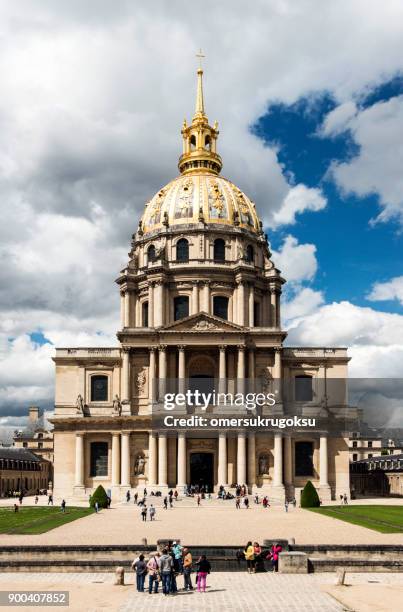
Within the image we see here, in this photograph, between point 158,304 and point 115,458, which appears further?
point 158,304

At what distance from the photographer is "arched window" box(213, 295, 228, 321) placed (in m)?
91.8

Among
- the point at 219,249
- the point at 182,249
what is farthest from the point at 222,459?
the point at 182,249

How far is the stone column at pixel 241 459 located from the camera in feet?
251

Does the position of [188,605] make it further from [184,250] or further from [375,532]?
[184,250]

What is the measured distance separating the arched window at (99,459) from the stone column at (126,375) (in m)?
5.89

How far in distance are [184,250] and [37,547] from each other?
220ft

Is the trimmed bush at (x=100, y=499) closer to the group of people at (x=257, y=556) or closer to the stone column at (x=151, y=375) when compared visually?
the stone column at (x=151, y=375)

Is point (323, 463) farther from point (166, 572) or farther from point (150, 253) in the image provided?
point (166, 572)

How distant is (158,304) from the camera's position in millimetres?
90000

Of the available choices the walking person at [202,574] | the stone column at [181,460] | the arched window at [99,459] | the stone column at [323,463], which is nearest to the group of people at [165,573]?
the walking person at [202,574]

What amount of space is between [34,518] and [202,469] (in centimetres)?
3015

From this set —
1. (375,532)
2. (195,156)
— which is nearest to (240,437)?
(375,532)

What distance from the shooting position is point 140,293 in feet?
314

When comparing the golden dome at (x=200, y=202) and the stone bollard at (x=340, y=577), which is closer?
the stone bollard at (x=340, y=577)
